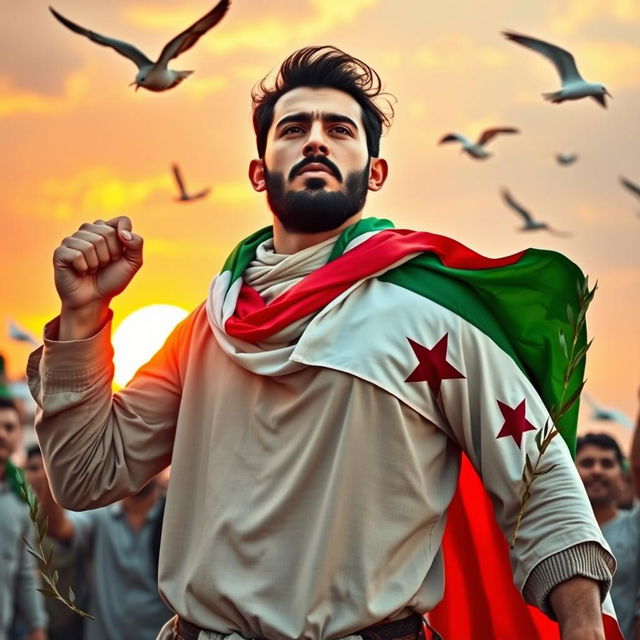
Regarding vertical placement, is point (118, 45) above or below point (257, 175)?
above

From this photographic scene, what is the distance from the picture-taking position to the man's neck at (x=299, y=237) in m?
4.49

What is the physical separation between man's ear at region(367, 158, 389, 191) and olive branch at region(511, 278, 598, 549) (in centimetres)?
67

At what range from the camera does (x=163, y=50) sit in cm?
526

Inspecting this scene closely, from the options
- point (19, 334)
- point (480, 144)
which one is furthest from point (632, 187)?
point (19, 334)

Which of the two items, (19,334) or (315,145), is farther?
(19,334)

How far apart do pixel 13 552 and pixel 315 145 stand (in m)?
5.57

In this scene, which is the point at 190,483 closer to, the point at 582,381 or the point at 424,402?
the point at 424,402

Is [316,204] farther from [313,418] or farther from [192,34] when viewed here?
[192,34]

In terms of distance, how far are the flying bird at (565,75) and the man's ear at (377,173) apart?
1248mm

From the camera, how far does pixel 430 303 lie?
4328 mm

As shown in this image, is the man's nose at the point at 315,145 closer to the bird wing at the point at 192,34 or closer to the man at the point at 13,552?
the bird wing at the point at 192,34

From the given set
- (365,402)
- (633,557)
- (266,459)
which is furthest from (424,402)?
(633,557)

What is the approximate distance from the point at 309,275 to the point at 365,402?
0.41 meters

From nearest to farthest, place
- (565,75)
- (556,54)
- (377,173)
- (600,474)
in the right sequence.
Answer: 1. (377,173)
2. (565,75)
3. (556,54)
4. (600,474)
